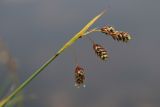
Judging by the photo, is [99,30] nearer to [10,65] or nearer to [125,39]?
[125,39]

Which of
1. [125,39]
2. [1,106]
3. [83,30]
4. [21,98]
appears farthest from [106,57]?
[21,98]

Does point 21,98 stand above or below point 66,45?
above

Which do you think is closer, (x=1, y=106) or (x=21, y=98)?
(x=1, y=106)
